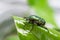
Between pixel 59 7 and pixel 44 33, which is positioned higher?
pixel 44 33

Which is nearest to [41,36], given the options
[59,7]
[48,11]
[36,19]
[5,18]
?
[36,19]

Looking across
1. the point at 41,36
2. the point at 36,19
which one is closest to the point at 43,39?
the point at 41,36

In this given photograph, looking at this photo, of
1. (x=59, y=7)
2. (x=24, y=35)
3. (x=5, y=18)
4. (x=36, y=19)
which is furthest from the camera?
(x=59, y=7)

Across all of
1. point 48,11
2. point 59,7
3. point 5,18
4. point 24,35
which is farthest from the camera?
point 59,7

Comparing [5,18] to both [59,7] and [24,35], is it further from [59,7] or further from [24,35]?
[24,35]

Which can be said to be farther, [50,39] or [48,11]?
[48,11]

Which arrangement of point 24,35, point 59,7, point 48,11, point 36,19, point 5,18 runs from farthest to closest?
point 59,7 < point 5,18 < point 48,11 < point 36,19 < point 24,35

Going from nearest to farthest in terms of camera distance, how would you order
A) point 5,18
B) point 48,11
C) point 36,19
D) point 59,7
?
point 36,19 → point 48,11 → point 5,18 → point 59,7

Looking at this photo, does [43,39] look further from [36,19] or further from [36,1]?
[36,1]

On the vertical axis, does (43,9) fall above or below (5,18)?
above
